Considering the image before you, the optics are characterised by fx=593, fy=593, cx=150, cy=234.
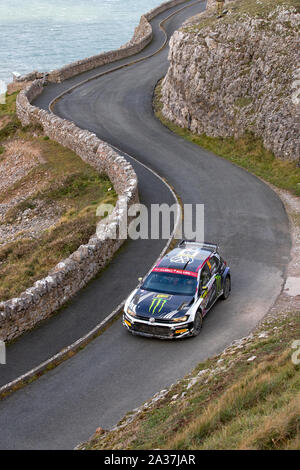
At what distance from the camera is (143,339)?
17125mm

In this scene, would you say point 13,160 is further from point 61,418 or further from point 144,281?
point 61,418

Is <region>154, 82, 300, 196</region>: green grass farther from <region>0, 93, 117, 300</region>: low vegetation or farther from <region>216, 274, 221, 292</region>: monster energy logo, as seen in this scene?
<region>216, 274, 221, 292</region>: monster energy logo

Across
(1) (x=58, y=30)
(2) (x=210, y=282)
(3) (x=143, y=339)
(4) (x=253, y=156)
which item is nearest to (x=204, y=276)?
(2) (x=210, y=282)

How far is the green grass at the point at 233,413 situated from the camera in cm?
907

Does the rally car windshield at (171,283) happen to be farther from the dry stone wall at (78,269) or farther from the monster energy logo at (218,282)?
the dry stone wall at (78,269)

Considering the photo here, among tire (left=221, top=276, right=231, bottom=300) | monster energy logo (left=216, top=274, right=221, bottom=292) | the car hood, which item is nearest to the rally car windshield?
the car hood

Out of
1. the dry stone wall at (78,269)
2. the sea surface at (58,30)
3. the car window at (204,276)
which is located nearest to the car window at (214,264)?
the car window at (204,276)

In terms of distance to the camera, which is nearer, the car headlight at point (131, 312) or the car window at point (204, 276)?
the car headlight at point (131, 312)

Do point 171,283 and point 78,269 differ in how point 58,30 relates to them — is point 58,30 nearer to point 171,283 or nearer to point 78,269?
point 78,269

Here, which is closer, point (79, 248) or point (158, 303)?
point (158, 303)

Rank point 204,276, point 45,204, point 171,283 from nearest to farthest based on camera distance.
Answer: point 171,283 → point 204,276 → point 45,204

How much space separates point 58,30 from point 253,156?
114435 millimetres

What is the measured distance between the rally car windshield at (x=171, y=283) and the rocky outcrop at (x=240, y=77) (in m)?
18.2

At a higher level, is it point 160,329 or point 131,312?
point 131,312
